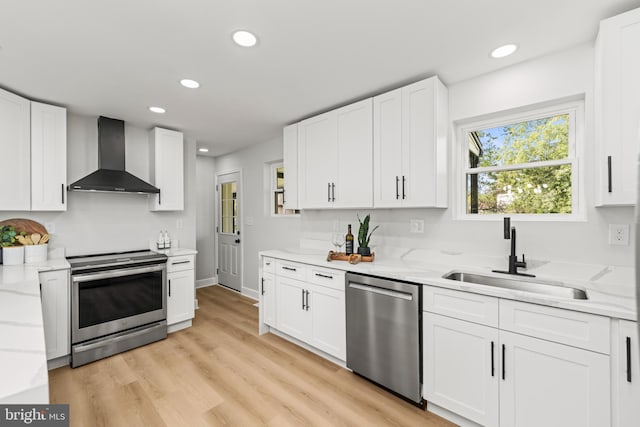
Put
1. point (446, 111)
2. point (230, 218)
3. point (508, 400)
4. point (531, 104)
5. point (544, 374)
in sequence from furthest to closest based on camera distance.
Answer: point (230, 218) < point (446, 111) < point (531, 104) < point (508, 400) < point (544, 374)

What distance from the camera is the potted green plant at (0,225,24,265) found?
2.51 metres

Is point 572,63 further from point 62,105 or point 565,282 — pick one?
point 62,105

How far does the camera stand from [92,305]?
8.78 feet

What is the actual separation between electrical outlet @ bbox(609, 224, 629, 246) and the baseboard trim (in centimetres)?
526

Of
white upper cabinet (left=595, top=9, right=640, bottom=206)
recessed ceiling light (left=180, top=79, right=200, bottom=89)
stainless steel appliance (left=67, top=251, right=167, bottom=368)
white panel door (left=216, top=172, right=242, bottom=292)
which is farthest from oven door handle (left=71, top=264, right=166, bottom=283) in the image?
white upper cabinet (left=595, top=9, right=640, bottom=206)

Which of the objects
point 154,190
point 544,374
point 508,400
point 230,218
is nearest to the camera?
point 544,374

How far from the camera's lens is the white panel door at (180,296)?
3270mm

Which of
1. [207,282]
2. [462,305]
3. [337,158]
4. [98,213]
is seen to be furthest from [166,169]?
[462,305]

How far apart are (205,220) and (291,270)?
9.91 ft

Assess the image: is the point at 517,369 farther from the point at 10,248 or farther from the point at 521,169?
the point at 10,248

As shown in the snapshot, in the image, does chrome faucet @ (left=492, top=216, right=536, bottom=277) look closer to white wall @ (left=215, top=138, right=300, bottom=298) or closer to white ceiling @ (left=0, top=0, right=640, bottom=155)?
white ceiling @ (left=0, top=0, right=640, bottom=155)

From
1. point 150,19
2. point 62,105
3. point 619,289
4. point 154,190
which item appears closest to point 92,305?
point 154,190

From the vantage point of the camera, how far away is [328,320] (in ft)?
8.45

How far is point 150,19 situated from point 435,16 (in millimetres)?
1611
